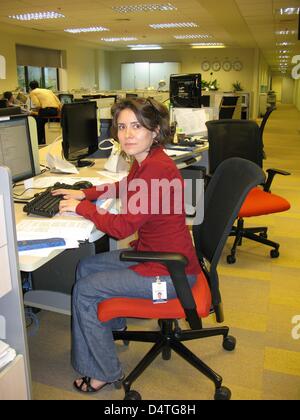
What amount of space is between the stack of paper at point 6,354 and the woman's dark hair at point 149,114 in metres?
0.98

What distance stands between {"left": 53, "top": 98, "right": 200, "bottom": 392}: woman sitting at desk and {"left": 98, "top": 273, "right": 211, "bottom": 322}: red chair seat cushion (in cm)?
3

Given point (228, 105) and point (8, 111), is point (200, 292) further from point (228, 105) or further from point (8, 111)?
point (228, 105)

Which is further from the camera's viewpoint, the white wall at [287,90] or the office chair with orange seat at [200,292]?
the white wall at [287,90]

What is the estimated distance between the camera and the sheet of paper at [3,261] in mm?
1251

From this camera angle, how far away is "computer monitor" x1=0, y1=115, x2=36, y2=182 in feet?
6.91

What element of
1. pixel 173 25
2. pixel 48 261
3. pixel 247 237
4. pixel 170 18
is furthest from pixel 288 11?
pixel 48 261

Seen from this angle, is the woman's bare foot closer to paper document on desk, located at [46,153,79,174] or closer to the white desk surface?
the white desk surface

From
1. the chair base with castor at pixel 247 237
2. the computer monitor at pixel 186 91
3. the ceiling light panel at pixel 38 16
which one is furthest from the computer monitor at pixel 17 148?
the ceiling light panel at pixel 38 16

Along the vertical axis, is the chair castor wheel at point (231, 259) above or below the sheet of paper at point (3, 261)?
below

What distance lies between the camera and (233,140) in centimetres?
331

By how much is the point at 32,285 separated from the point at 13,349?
47.2 inches

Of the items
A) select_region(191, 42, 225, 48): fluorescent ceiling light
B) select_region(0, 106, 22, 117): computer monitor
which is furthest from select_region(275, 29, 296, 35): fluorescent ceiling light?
select_region(0, 106, 22, 117): computer monitor

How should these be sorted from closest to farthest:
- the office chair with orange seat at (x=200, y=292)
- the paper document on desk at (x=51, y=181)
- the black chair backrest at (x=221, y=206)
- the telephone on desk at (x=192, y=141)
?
1. the office chair with orange seat at (x=200, y=292)
2. the black chair backrest at (x=221, y=206)
3. the paper document on desk at (x=51, y=181)
4. the telephone on desk at (x=192, y=141)

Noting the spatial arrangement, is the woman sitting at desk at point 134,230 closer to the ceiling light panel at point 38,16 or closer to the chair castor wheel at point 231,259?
the chair castor wheel at point 231,259
